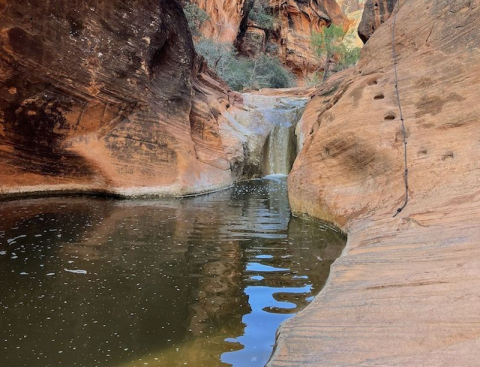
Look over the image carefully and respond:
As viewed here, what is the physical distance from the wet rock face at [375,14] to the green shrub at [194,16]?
43.6 feet

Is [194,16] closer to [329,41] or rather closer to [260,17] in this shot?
[260,17]

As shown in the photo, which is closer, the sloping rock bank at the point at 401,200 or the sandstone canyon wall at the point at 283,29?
the sloping rock bank at the point at 401,200

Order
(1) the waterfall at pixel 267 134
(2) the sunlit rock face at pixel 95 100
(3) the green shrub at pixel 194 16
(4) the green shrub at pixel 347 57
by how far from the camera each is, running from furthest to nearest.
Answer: (4) the green shrub at pixel 347 57 < (3) the green shrub at pixel 194 16 < (1) the waterfall at pixel 267 134 < (2) the sunlit rock face at pixel 95 100

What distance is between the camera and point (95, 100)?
30.2 ft

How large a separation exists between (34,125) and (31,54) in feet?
4.75

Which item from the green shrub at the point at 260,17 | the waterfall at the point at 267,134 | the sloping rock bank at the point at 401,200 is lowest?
the sloping rock bank at the point at 401,200

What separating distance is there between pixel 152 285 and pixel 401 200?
2858mm

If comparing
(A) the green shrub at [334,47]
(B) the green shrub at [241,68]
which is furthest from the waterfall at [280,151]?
(A) the green shrub at [334,47]

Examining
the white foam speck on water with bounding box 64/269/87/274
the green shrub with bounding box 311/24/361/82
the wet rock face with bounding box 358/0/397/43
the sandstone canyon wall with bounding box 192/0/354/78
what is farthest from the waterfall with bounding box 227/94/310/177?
the green shrub with bounding box 311/24/361/82

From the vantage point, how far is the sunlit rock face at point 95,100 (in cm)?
831

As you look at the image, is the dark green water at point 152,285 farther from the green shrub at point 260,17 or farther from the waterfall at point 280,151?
the green shrub at point 260,17

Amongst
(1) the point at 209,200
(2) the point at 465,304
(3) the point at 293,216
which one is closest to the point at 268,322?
(2) the point at 465,304

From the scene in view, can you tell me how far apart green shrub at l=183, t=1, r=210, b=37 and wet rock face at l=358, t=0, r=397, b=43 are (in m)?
13.3

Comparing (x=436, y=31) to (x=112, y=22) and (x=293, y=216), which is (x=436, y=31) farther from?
(x=112, y=22)
